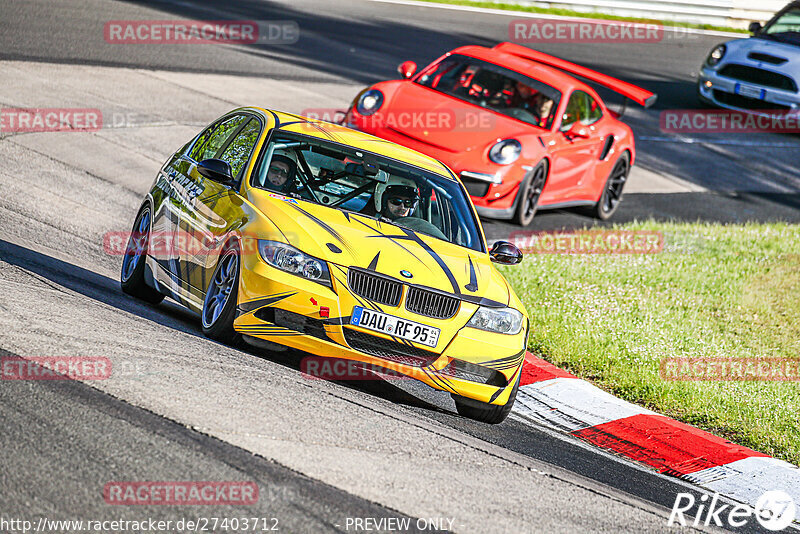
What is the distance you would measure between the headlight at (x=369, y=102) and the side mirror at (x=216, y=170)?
5.49m

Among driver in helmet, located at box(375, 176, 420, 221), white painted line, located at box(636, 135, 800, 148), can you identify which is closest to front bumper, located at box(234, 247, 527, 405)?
driver in helmet, located at box(375, 176, 420, 221)

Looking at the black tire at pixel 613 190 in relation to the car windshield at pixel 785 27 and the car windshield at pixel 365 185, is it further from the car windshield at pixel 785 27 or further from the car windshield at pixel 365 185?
the car windshield at pixel 785 27

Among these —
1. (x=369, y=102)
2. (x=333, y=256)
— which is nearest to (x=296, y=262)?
(x=333, y=256)

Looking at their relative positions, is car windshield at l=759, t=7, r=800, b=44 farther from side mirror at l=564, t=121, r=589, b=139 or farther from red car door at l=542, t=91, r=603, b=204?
side mirror at l=564, t=121, r=589, b=139

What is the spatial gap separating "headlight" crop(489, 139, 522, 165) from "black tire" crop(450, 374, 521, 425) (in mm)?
5665

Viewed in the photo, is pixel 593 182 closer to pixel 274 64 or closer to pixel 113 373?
pixel 274 64

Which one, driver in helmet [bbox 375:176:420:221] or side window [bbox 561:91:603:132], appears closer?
driver in helmet [bbox 375:176:420:221]

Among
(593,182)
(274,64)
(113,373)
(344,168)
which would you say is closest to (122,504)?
(113,373)

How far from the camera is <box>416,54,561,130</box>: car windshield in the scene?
13.3 metres

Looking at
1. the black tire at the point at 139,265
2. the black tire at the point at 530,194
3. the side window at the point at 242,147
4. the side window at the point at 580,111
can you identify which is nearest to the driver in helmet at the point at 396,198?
the side window at the point at 242,147

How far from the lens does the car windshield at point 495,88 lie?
1330cm

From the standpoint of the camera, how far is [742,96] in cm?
2066

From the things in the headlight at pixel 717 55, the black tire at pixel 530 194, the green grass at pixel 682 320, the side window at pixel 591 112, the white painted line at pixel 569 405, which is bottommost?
the white painted line at pixel 569 405

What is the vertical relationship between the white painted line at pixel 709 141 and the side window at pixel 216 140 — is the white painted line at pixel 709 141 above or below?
below
